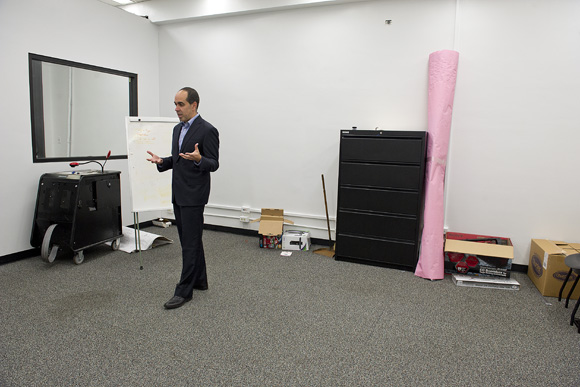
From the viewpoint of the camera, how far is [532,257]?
3.04m

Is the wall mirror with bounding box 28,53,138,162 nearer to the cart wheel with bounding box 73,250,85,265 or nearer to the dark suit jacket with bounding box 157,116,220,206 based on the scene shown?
the cart wheel with bounding box 73,250,85,265

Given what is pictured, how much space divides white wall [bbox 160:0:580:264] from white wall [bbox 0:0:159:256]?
0.97 m

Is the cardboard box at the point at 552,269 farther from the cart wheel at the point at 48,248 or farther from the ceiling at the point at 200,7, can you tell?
the cart wheel at the point at 48,248

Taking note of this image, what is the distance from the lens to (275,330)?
2184 millimetres

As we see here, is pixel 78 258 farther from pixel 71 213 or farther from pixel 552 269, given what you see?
pixel 552 269

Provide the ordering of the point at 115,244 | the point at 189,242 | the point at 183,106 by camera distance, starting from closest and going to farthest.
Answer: the point at 183,106 < the point at 189,242 < the point at 115,244

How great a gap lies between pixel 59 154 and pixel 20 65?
204 centimetres

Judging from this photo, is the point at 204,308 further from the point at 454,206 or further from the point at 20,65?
Result: the point at 20,65

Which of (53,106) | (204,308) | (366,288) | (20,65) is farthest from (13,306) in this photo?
(53,106)

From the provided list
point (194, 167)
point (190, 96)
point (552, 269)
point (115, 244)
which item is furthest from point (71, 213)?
point (552, 269)

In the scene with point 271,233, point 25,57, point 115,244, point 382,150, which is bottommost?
point 115,244

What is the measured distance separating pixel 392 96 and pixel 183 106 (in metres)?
2.11

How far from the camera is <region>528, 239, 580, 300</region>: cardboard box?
2.64 meters

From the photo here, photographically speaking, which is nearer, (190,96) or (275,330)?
(275,330)
